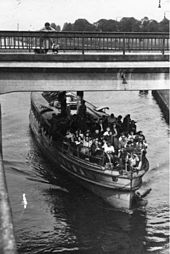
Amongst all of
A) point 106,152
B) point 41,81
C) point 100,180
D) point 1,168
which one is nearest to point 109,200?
point 100,180

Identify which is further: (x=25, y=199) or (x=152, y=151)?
(x=152, y=151)

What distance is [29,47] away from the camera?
21.0 m

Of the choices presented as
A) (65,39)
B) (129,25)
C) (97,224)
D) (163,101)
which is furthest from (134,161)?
(129,25)

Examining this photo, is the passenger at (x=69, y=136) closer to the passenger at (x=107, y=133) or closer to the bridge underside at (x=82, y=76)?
the passenger at (x=107, y=133)

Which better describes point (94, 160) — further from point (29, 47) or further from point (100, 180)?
point (29, 47)

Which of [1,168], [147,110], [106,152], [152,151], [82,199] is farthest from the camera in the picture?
[147,110]

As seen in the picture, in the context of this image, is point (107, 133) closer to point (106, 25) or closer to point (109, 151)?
point (109, 151)

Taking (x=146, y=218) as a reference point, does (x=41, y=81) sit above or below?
above

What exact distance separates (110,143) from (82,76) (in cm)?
361

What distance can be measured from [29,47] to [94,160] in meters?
6.29

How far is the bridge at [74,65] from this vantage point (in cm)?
2055

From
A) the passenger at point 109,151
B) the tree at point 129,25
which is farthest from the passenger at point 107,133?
the tree at point 129,25

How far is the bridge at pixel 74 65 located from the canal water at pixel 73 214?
5824 mm

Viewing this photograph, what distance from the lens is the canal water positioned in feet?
62.3
